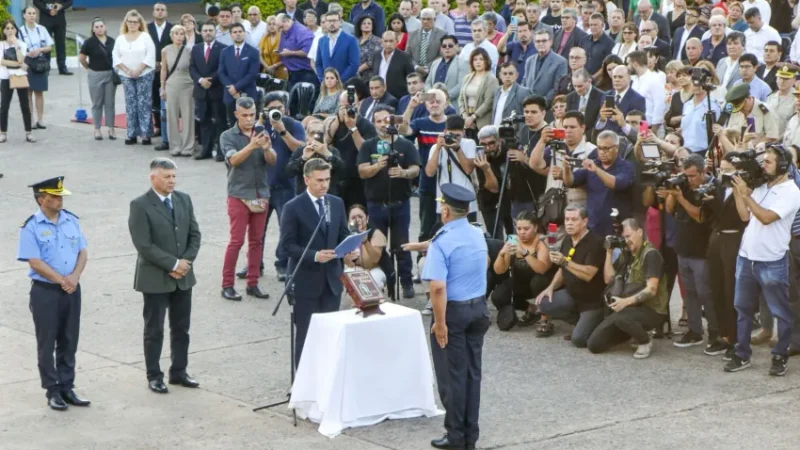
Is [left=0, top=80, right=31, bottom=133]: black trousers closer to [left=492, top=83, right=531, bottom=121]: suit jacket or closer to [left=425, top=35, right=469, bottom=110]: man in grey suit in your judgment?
[left=425, top=35, right=469, bottom=110]: man in grey suit

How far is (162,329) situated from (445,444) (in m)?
2.80

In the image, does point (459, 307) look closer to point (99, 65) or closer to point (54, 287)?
point (54, 287)

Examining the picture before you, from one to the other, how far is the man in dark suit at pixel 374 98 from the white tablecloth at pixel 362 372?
591 cm

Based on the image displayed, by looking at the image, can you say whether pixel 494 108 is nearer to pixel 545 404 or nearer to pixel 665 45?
pixel 665 45

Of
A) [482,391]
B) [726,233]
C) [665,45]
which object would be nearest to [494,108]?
[665,45]

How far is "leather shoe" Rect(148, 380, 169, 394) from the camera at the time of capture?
437 inches

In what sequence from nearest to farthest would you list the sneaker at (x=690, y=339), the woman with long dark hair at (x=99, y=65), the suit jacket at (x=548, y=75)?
the sneaker at (x=690, y=339), the suit jacket at (x=548, y=75), the woman with long dark hair at (x=99, y=65)

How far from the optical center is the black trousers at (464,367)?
9609 mm

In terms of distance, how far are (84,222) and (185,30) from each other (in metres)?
4.56

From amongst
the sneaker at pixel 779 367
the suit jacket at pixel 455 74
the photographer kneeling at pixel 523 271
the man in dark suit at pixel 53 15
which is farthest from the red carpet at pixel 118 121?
the sneaker at pixel 779 367

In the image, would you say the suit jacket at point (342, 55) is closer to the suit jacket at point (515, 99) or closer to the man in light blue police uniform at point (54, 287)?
the suit jacket at point (515, 99)

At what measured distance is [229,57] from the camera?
19.8m

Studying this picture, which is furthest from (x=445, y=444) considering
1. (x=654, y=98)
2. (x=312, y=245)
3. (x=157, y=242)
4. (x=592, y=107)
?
(x=654, y=98)

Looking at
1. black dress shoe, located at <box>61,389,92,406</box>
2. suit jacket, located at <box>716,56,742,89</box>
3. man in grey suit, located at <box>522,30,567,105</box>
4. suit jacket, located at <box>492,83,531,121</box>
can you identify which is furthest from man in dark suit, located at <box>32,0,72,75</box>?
black dress shoe, located at <box>61,389,92,406</box>
